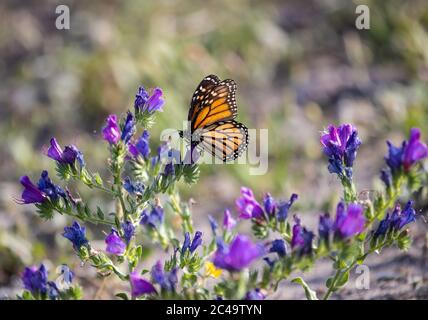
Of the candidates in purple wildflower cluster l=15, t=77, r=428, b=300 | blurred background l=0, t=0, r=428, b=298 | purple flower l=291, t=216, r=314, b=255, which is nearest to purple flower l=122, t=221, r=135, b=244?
purple wildflower cluster l=15, t=77, r=428, b=300

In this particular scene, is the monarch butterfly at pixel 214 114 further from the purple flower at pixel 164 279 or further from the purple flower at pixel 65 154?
the purple flower at pixel 164 279

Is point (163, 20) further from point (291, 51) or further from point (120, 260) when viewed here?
point (120, 260)

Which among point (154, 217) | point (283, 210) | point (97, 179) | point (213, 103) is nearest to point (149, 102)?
point (97, 179)

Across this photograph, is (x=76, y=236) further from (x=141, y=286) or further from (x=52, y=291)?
(x=141, y=286)

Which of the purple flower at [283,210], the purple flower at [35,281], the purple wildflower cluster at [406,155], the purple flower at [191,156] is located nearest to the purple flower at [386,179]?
the purple wildflower cluster at [406,155]

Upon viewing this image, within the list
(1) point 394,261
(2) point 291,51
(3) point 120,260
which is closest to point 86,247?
(3) point 120,260

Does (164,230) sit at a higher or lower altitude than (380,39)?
lower
